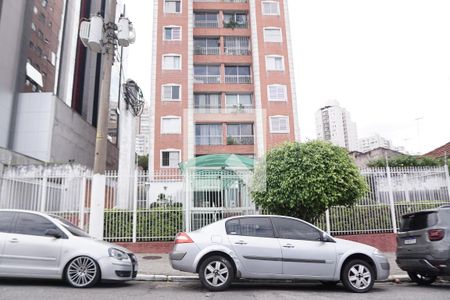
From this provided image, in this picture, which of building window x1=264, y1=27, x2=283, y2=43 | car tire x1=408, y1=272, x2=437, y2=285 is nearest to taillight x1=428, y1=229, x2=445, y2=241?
car tire x1=408, y1=272, x2=437, y2=285

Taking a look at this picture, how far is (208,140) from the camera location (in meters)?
28.9

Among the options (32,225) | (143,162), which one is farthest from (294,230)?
(143,162)

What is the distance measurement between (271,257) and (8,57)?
22.0 metres

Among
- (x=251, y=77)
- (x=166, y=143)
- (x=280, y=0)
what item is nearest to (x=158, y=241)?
(x=166, y=143)

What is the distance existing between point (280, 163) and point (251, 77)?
2123 centimetres

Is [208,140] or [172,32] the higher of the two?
[172,32]

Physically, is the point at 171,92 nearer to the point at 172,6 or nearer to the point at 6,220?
the point at 172,6

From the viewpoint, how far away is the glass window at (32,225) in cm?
672

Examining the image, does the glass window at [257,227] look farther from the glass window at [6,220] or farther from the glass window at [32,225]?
the glass window at [6,220]

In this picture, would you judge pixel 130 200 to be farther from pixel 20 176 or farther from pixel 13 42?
pixel 13 42

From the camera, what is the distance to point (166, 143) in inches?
1080

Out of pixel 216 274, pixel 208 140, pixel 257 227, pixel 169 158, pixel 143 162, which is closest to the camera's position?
pixel 216 274

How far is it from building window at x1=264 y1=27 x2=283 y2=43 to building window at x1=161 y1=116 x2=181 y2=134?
1056 cm

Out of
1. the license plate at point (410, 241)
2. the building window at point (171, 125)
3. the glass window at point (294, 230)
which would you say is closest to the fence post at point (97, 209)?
the glass window at point (294, 230)
